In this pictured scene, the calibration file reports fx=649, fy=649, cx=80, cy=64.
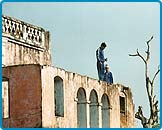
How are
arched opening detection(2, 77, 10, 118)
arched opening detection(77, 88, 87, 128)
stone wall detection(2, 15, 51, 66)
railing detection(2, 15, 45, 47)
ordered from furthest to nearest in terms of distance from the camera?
railing detection(2, 15, 45, 47) < stone wall detection(2, 15, 51, 66) < arched opening detection(77, 88, 87, 128) < arched opening detection(2, 77, 10, 118)

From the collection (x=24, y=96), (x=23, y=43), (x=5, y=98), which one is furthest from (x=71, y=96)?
(x=23, y=43)

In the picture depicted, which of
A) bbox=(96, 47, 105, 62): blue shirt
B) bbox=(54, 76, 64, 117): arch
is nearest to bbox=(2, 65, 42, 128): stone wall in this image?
bbox=(54, 76, 64, 117): arch

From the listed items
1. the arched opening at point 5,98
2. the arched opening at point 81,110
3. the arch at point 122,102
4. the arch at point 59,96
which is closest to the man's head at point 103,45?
the arched opening at point 81,110

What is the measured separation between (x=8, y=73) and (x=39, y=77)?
3.25ft

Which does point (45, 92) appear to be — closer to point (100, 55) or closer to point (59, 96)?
point (59, 96)

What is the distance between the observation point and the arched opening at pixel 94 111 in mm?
20125

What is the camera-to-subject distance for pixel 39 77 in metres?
17.0

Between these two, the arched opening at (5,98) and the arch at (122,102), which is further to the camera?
the arch at (122,102)

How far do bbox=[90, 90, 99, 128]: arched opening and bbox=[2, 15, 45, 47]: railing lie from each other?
2.68 meters

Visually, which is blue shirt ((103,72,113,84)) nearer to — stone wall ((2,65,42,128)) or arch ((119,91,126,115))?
arch ((119,91,126,115))

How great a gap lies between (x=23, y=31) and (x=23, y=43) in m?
0.41

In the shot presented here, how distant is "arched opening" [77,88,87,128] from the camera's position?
1938 centimetres

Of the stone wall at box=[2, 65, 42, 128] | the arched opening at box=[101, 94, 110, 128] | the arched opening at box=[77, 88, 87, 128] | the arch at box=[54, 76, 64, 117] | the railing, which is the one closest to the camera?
the stone wall at box=[2, 65, 42, 128]

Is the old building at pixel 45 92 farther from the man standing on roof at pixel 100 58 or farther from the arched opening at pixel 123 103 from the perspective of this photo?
the man standing on roof at pixel 100 58
